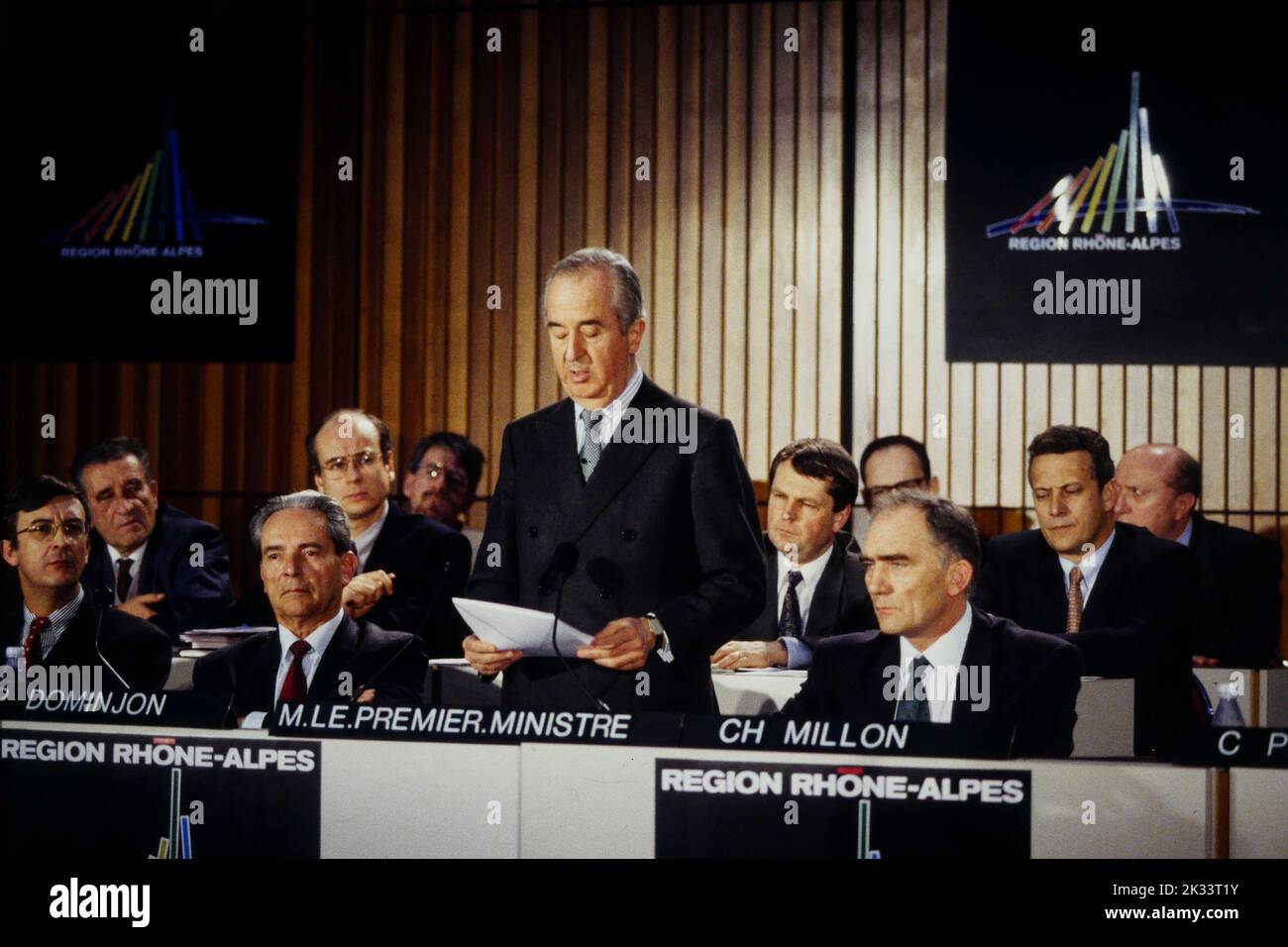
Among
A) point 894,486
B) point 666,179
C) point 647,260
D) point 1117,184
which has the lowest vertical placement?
point 894,486

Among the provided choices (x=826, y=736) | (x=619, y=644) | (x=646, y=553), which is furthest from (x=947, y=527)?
(x=826, y=736)

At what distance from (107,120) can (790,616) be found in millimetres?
3961

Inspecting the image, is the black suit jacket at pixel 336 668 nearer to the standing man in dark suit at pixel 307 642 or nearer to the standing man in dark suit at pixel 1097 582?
the standing man in dark suit at pixel 307 642

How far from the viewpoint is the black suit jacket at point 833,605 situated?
3.88 metres

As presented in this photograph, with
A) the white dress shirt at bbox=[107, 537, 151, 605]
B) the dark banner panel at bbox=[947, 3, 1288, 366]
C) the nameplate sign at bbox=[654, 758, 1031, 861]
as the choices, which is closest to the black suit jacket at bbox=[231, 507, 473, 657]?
the white dress shirt at bbox=[107, 537, 151, 605]

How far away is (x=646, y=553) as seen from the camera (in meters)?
2.63

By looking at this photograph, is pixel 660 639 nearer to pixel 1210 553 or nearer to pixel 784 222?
pixel 1210 553

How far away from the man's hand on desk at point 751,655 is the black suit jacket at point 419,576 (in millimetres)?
837

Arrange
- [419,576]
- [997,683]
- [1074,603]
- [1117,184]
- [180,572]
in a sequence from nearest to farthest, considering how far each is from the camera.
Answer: [997,683] < [1074,603] < [419,576] < [180,572] < [1117,184]

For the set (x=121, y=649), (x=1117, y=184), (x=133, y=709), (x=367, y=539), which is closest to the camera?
(x=133, y=709)

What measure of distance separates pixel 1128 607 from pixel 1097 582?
10 centimetres

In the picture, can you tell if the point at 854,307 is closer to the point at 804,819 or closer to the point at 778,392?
the point at 778,392

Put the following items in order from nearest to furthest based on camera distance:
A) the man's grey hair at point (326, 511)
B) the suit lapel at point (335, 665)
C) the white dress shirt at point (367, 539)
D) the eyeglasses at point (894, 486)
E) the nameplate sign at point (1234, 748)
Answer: the nameplate sign at point (1234, 748)
the suit lapel at point (335, 665)
the man's grey hair at point (326, 511)
the white dress shirt at point (367, 539)
the eyeglasses at point (894, 486)

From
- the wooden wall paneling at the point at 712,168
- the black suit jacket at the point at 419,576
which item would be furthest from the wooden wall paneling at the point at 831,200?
the black suit jacket at the point at 419,576
